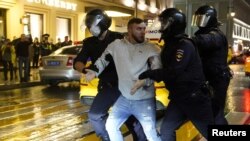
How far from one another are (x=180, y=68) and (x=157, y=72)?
0.21m

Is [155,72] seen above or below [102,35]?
below

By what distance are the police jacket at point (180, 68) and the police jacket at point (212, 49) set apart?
379mm

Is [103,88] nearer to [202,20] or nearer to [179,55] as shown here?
[179,55]

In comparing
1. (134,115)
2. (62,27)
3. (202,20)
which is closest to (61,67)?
(202,20)

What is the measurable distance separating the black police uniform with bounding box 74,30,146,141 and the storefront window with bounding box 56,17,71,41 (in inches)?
811

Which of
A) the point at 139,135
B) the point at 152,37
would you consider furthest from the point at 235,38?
the point at 139,135

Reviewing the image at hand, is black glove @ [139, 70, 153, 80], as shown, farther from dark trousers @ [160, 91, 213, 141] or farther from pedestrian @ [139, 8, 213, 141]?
dark trousers @ [160, 91, 213, 141]

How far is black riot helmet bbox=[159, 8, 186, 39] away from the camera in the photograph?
418cm

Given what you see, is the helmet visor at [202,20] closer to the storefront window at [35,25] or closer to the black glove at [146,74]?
the black glove at [146,74]

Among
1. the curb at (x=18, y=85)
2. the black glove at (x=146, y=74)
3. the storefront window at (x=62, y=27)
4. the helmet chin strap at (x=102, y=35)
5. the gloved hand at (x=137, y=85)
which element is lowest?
the curb at (x=18, y=85)

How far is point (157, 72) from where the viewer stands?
404 centimetres

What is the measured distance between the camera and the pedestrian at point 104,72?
474 centimetres

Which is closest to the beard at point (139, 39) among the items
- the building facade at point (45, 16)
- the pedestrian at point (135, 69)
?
the pedestrian at point (135, 69)

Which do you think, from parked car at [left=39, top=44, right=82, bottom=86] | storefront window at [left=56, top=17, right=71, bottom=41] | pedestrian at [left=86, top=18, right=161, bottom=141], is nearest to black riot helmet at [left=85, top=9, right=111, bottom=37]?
pedestrian at [left=86, top=18, right=161, bottom=141]
